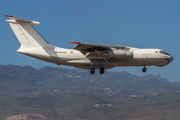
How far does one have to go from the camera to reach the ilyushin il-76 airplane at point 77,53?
83.8 feet

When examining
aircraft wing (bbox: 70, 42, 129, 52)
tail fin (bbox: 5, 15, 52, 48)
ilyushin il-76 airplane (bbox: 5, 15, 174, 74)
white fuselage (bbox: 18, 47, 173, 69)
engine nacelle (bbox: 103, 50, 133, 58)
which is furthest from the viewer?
tail fin (bbox: 5, 15, 52, 48)

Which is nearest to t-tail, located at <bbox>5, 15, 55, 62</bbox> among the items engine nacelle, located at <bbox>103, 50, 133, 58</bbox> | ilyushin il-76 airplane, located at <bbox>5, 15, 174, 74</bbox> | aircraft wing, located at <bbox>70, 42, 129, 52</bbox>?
ilyushin il-76 airplane, located at <bbox>5, 15, 174, 74</bbox>

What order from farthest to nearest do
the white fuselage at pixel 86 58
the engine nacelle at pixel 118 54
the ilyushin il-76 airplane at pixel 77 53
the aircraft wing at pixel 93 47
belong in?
the white fuselage at pixel 86 58 < the ilyushin il-76 airplane at pixel 77 53 < the engine nacelle at pixel 118 54 < the aircraft wing at pixel 93 47

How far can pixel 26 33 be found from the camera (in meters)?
→ 26.3

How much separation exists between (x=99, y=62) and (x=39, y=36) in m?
5.94

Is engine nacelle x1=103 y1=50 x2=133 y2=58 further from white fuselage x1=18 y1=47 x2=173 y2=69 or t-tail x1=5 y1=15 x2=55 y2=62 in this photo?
t-tail x1=5 y1=15 x2=55 y2=62

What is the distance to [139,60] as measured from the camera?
2630 centimetres

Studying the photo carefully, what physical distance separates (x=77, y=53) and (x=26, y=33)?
4.93 metres

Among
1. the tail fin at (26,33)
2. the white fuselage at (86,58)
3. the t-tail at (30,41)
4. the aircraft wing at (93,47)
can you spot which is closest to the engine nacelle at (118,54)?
the aircraft wing at (93,47)

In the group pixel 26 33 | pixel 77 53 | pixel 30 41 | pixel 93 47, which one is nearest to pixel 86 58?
pixel 77 53

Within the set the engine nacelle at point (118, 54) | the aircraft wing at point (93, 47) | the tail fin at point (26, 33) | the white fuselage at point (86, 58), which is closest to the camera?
the aircraft wing at point (93, 47)

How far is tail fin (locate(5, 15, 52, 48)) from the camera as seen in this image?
2597cm

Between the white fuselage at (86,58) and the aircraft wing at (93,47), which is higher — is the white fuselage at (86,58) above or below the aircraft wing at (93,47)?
below

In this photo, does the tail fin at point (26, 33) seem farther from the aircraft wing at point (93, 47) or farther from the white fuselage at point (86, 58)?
the aircraft wing at point (93, 47)
